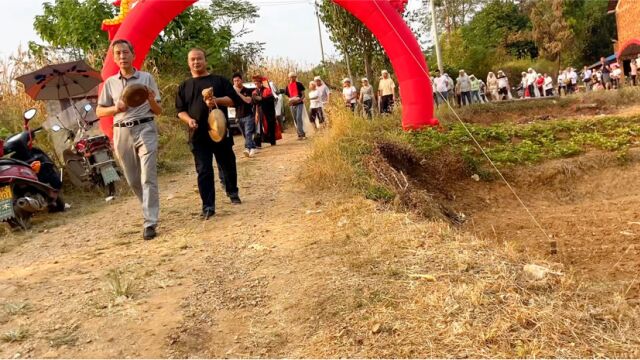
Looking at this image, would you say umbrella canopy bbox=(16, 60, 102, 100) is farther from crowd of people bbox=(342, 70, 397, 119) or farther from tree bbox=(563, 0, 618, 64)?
tree bbox=(563, 0, 618, 64)

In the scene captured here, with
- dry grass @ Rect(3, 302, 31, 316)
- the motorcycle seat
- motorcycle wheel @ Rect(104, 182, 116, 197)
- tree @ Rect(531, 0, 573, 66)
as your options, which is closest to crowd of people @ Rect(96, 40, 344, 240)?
dry grass @ Rect(3, 302, 31, 316)

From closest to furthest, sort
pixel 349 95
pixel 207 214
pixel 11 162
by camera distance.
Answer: pixel 207 214 < pixel 11 162 < pixel 349 95

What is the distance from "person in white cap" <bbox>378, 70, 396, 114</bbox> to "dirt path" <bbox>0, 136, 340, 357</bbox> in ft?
24.3

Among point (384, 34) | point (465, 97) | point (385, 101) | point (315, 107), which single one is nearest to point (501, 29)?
point (465, 97)

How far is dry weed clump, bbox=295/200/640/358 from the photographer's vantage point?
2.28m

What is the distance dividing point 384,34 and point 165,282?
7215mm

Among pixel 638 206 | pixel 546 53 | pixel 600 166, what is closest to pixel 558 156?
pixel 600 166

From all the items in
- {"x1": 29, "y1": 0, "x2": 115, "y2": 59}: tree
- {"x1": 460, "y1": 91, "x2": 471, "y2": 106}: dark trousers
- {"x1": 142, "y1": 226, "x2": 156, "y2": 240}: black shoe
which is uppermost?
{"x1": 29, "y1": 0, "x2": 115, "y2": 59}: tree

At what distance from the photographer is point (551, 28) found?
33.5 meters

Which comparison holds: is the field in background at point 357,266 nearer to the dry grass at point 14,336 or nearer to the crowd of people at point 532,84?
the dry grass at point 14,336

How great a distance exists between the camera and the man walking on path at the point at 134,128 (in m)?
4.80

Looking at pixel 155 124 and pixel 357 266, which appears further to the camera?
pixel 155 124

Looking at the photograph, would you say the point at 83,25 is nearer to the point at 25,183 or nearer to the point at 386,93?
the point at 386,93

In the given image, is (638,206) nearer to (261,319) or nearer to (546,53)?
(261,319)
